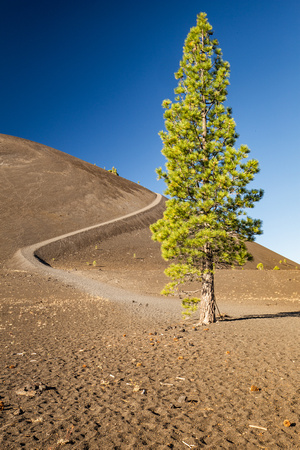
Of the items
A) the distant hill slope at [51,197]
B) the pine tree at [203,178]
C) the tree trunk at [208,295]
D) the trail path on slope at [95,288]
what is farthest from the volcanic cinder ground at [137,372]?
the distant hill slope at [51,197]

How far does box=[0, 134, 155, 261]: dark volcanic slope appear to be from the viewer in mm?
42906

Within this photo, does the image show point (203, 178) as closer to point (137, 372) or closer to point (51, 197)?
point (137, 372)

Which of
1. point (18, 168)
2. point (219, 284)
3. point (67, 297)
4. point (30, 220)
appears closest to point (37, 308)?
point (67, 297)

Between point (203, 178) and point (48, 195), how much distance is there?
4906 centimetres

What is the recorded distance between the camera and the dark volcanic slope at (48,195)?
42.9 metres

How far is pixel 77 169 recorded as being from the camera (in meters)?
71.0

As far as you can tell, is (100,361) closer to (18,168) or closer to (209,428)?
(209,428)

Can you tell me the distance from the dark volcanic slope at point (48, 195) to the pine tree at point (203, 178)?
1135 inches

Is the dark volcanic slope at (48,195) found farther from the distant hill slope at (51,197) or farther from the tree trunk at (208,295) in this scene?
the tree trunk at (208,295)

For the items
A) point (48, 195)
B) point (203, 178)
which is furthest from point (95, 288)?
point (48, 195)

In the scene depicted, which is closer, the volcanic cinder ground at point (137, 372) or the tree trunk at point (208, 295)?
the volcanic cinder ground at point (137, 372)

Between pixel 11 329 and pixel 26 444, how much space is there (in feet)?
25.7

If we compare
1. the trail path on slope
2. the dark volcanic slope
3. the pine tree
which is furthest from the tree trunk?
the dark volcanic slope

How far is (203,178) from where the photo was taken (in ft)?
34.6
